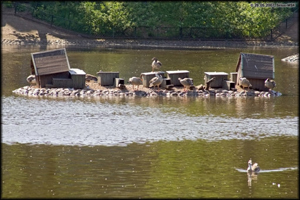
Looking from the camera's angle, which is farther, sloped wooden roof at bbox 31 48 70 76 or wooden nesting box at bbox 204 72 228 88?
wooden nesting box at bbox 204 72 228 88

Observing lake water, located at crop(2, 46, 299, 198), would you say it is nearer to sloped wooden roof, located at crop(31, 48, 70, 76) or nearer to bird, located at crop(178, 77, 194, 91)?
bird, located at crop(178, 77, 194, 91)

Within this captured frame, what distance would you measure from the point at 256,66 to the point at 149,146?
1430cm

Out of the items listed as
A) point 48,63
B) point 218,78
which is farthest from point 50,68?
point 218,78

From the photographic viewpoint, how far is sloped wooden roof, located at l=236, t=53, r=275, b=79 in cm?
3781

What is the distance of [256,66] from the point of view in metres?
38.2

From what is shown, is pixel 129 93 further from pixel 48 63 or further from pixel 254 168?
pixel 254 168

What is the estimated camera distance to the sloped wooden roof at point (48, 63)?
3684 centimetres

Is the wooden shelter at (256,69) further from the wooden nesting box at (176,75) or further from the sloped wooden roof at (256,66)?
the wooden nesting box at (176,75)

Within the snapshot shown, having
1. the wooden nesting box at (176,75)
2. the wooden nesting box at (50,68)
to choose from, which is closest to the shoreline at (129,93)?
the wooden nesting box at (176,75)

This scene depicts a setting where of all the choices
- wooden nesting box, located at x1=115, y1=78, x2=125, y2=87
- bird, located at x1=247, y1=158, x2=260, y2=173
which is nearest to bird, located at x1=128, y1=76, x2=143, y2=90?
wooden nesting box, located at x1=115, y1=78, x2=125, y2=87

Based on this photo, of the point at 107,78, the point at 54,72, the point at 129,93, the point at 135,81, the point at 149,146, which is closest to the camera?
the point at 149,146

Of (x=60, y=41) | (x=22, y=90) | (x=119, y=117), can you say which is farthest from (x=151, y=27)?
(x=119, y=117)

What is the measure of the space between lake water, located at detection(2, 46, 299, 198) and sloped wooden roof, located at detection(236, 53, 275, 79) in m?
1.55

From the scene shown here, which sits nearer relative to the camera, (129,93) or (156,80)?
(156,80)
